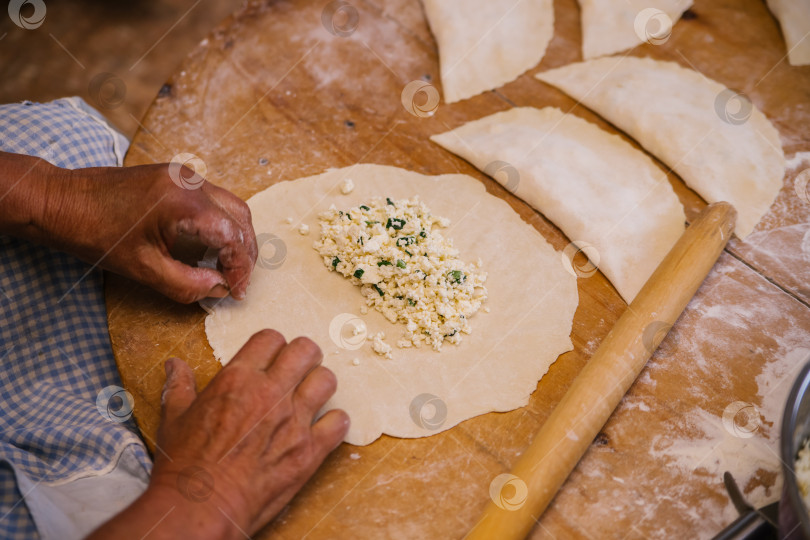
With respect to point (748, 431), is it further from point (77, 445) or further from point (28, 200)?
point (28, 200)

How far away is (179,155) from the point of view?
1489 mm

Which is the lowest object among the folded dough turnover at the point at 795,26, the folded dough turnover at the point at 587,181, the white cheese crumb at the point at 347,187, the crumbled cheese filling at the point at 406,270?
the crumbled cheese filling at the point at 406,270

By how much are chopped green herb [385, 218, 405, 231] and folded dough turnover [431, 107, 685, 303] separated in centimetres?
32

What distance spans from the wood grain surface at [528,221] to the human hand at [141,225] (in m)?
0.13

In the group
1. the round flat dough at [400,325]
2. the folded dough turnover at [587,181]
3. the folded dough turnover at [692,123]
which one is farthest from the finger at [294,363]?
the folded dough turnover at [692,123]

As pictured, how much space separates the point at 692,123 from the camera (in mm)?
1525

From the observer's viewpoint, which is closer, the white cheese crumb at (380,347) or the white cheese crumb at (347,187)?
the white cheese crumb at (380,347)

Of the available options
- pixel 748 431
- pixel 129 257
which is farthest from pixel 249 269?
pixel 748 431

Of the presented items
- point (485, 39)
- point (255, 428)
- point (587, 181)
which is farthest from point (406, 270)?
point (485, 39)

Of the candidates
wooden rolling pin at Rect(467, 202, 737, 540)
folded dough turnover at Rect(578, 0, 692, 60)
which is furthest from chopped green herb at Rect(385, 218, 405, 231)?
folded dough turnover at Rect(578, 0, 692, 60)

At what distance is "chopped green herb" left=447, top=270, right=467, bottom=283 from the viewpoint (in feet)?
4.05

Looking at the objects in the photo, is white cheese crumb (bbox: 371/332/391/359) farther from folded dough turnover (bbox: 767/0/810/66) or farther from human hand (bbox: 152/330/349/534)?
folded dough turnover (bbox: 767/0/810/66)

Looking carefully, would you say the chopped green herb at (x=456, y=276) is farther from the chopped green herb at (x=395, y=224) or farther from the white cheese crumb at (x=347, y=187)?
the white cheese crumb at (x=347, y=187)

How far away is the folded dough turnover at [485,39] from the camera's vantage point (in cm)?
165
